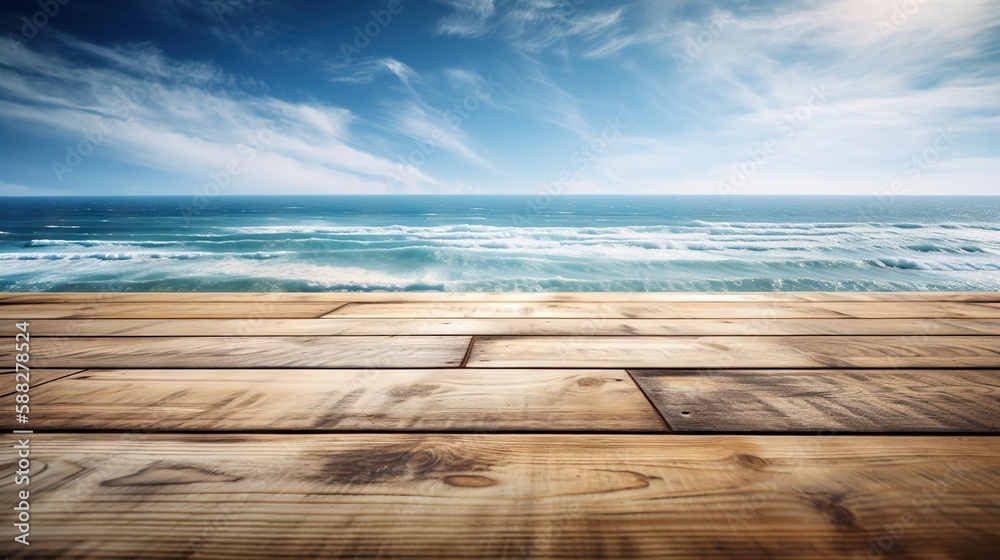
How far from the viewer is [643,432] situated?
66cm

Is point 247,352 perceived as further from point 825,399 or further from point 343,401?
point 825,399

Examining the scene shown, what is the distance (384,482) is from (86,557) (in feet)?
0.98

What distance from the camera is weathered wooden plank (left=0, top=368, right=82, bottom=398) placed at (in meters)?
0.84

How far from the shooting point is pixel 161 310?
154 cm

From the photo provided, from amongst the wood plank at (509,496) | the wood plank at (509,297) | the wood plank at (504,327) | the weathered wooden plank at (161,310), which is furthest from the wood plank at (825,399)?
the weathered wooden plank at (161,310)

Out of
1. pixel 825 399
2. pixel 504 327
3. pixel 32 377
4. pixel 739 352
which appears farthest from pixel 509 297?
pixel 32 377

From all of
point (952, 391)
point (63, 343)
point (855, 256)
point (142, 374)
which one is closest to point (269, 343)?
point (142, 374)

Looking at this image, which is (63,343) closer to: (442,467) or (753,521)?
(442,467)

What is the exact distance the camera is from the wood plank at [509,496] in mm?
436

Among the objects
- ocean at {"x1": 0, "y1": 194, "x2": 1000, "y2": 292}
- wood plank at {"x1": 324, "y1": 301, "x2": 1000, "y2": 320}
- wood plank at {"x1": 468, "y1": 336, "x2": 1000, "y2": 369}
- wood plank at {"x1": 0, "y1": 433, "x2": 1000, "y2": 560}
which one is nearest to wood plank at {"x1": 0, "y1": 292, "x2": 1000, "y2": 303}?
wood plank at {"x1": 324, "y1": 301, "x2": 1000, "y2": 320}

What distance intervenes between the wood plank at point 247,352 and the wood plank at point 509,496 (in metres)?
0.33

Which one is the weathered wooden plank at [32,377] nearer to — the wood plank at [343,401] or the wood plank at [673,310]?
the wood plank at [343,401]

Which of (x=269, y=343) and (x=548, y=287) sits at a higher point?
(x=269, y=343)

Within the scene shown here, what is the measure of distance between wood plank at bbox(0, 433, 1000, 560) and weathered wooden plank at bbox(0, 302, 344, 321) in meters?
0.87
